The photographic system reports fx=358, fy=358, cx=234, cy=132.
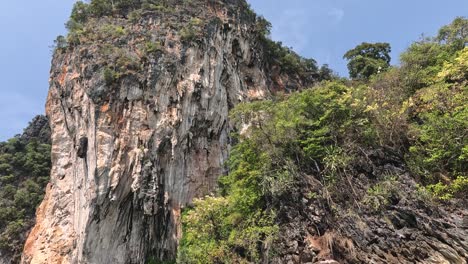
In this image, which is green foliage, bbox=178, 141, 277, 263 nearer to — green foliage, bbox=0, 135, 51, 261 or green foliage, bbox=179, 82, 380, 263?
green foliage, bbox=179, 82, 380, 263

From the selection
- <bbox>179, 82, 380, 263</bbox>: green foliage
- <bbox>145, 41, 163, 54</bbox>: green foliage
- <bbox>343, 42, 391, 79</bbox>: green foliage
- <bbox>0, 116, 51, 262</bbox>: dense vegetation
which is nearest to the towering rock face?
<bbox>145, 41, 163, 54</bbox>: green foliage

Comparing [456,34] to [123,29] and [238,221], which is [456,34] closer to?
[238,221]

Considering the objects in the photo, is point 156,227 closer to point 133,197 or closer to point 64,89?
point 133,197

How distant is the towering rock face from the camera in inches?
757

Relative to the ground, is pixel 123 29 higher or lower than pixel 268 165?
higher

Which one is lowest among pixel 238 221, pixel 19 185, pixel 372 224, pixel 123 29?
pixel 372 224

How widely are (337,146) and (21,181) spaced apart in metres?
29.0

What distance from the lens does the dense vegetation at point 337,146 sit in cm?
1272

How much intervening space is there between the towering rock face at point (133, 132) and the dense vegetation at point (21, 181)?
5.90m

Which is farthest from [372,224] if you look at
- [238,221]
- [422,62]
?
[422,62]

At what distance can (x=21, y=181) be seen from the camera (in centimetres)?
3183

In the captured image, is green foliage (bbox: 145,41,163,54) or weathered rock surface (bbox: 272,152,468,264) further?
green foliage (bbox: 145,41,163,54)

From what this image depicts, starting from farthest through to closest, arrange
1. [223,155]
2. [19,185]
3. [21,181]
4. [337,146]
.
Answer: [21,181] → [19,185] → [223,155] → [337,146]

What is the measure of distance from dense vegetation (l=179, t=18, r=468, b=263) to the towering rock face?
Answer: 12.5 feet
